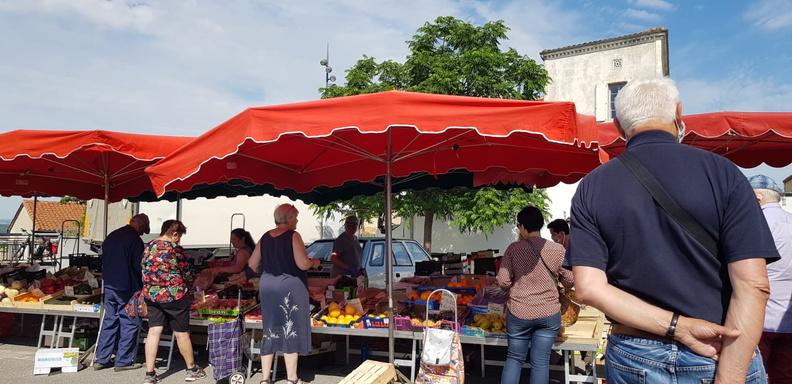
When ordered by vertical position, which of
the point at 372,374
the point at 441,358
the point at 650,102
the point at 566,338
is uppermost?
the point at 650,102

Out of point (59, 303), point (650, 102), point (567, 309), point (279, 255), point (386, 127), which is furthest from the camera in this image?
point (59, 303)

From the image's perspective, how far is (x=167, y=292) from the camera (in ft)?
18.8

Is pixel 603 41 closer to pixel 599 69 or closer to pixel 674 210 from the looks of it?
pixel 599 69

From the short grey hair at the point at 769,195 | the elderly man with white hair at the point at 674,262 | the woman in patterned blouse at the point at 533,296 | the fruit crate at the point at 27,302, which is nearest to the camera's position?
the elderly man with white hair at the point at 674,262

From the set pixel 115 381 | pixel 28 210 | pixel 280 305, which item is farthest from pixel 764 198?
pixel 28 210

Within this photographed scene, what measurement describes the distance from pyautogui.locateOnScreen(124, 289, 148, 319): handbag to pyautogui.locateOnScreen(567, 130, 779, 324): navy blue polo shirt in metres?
5.41

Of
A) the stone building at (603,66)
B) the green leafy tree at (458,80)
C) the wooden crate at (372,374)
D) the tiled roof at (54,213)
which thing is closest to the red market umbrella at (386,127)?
the wooden crate at (372,374)

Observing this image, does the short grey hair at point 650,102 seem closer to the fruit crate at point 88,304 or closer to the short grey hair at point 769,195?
the short grey hair at point 769,195

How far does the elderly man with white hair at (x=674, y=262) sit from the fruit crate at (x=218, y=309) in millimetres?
4998

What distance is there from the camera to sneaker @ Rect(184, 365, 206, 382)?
232 inches

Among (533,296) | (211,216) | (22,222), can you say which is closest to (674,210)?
(533,296)

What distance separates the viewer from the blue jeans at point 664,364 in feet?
5.32

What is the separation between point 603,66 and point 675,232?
2266 cm

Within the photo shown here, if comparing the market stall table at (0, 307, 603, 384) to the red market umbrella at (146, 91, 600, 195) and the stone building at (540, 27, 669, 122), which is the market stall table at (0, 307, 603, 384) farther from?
the stone building at (540, 27, 669, 122)
